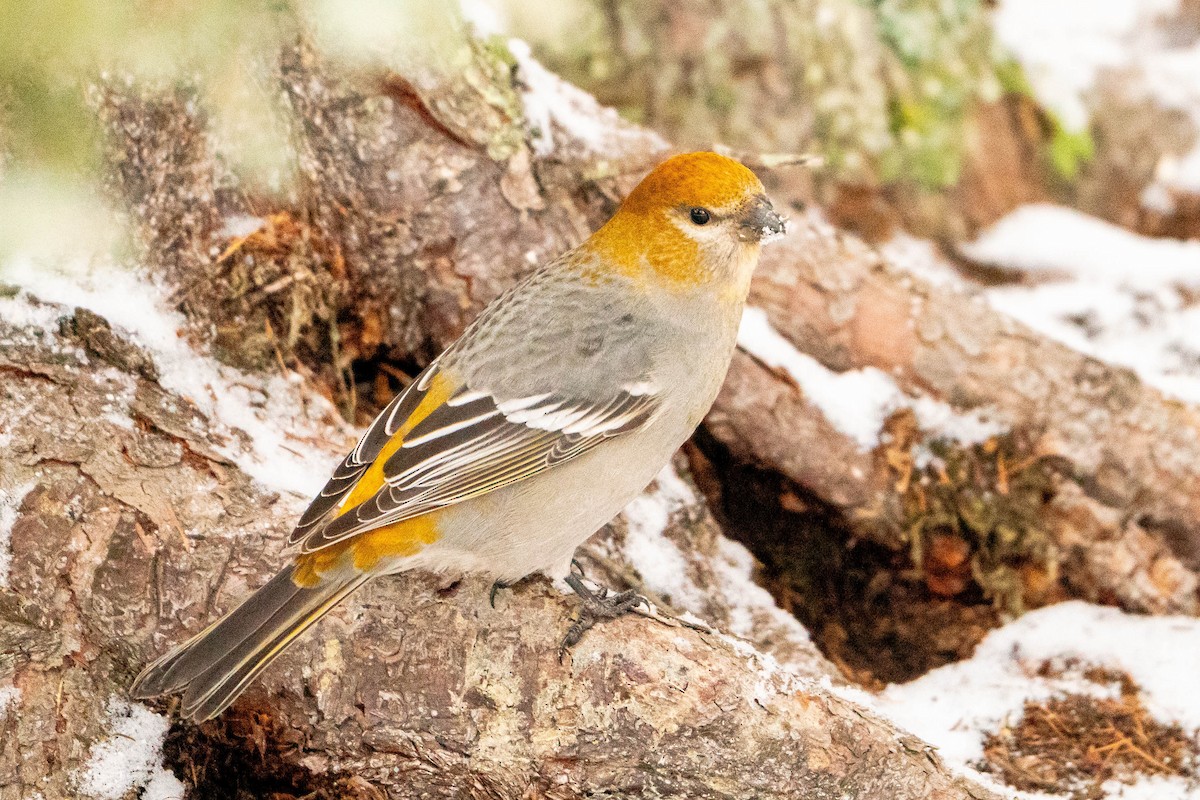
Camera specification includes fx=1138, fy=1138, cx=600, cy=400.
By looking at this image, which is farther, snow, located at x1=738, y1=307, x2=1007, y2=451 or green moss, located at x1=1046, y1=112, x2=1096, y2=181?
green moss, located at x1=1046, y1=112, x2=1096, y2=181

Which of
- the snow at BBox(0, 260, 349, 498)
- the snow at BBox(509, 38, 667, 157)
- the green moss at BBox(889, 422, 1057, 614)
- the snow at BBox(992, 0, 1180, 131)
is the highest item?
the snow at BBox(992, 0, 1180, 131)

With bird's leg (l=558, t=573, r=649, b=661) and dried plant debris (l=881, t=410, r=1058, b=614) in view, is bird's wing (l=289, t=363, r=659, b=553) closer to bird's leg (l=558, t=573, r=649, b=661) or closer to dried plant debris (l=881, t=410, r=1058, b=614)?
bird's leg (l=558, t=573, r=649, b=661)

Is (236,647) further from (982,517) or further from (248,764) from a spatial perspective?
(982,517)

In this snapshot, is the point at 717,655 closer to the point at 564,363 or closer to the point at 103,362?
the point at 564,363

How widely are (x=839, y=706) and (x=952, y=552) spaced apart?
130 cm

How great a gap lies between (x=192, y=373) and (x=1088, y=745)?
2.85 m

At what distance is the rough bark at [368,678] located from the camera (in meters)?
2.76

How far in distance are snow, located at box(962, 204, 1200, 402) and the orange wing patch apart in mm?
2990

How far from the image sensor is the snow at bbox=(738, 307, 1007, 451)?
395 cm

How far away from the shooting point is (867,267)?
412cm

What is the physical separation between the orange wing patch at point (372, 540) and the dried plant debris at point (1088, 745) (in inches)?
68.4

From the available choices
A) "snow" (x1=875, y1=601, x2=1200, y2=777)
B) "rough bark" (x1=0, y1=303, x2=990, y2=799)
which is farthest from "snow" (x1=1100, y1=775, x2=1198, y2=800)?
"rough bark" (x1=0, y1=303, x2=990, y2=799)

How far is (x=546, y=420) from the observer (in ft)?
10.3

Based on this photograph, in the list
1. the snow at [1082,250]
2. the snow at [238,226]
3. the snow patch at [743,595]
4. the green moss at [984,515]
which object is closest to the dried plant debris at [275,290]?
the snow at [238,226]
